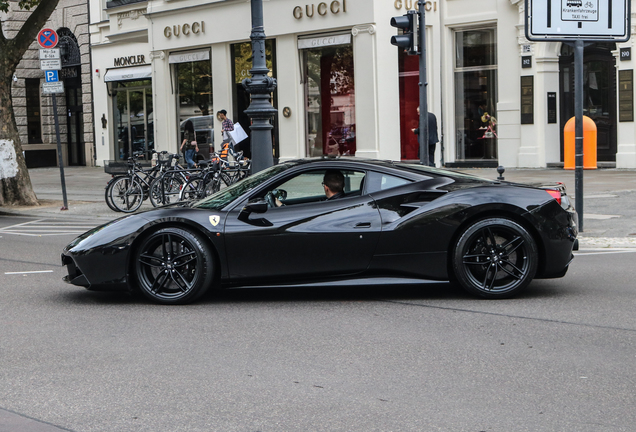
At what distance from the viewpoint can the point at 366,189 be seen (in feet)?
23.7

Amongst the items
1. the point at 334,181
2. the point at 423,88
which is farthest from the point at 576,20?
the point at 334,181

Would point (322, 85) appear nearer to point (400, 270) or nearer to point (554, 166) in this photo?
point (554, 166)

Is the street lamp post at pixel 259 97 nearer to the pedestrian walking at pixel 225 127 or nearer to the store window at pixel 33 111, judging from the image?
the pedestrian walking at pixel 225 127

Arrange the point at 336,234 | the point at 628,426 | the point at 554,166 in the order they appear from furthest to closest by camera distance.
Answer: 1. the point at 554,166
2. the point at 336,234
3. the point at 628,426

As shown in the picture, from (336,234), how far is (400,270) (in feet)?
1.93

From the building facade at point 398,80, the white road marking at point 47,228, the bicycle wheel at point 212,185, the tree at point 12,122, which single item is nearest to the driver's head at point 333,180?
the white road marking at point 47,228

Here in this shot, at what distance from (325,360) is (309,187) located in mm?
2321

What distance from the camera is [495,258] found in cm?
707

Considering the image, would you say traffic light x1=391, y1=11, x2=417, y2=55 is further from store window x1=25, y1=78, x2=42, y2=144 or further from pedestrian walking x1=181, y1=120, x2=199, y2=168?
store window x1=25, y1=78, x2=42, y2=144

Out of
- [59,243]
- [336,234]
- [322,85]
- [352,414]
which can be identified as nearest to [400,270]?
[336,234]

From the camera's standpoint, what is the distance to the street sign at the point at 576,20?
11.2 metres

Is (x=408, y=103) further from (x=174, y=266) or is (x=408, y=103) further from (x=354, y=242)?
(x=174, y=266)

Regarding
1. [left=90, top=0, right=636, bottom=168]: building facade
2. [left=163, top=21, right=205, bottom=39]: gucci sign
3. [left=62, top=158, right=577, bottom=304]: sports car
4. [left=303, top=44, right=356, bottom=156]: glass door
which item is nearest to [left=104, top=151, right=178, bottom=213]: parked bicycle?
[left=90, top=0, right=636, bottom=168]: building facade

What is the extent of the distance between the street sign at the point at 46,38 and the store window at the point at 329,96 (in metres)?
8.37
